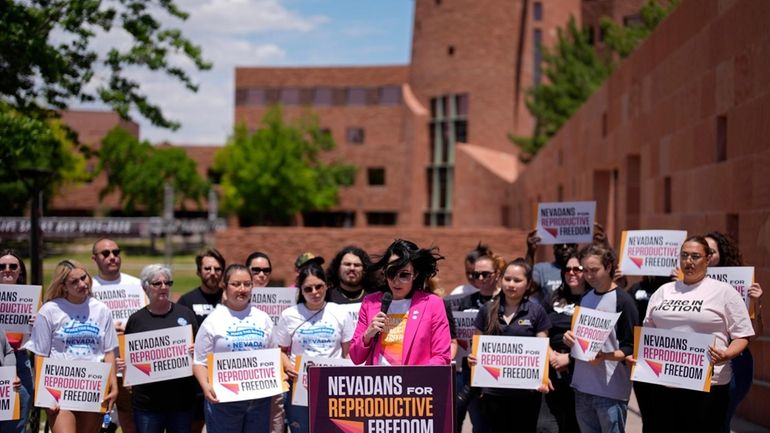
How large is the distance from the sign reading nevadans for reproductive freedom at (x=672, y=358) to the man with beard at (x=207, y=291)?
3389 mm

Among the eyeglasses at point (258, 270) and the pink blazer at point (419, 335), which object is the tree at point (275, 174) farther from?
the pink blazer at point (419, 335)

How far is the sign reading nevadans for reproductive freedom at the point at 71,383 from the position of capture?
252 inches

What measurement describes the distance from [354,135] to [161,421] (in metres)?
60.3

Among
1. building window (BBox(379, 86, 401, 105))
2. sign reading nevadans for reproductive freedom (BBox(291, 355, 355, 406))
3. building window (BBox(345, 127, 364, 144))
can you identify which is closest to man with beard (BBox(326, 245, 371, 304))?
sign reading nevadans for reproductive freedom (BBox(291, 355, 355, 406))

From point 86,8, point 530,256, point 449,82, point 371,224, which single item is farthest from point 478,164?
point 530,256

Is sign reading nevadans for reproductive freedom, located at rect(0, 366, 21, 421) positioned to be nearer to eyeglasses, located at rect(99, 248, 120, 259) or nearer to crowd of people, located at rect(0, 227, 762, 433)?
crowd of people, located at rect(0, 227, 762, 433)

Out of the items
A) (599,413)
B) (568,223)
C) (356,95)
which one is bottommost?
(599,413)

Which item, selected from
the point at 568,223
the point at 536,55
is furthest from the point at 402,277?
the point at 536,55

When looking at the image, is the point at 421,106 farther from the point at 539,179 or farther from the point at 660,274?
the point at 660,274

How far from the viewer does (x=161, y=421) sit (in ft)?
22.0

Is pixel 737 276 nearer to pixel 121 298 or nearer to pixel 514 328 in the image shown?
pixel 514 328

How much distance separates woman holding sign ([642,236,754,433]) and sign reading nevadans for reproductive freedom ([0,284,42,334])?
4554 mm

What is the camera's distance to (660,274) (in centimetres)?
777

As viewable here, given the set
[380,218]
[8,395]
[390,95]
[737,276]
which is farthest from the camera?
Result: [390,95]
